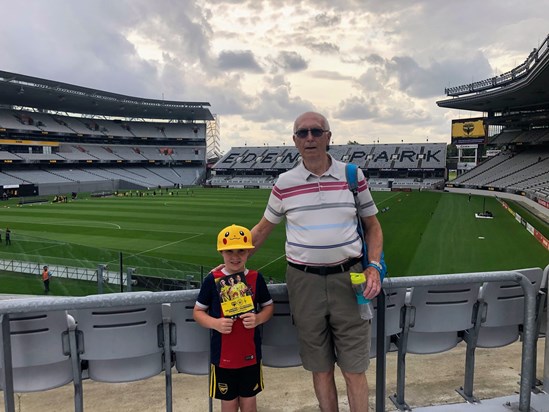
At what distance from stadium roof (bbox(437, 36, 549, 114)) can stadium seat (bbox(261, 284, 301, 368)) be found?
38.2 m

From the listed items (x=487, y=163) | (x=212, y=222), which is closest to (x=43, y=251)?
(x=212, y=222)

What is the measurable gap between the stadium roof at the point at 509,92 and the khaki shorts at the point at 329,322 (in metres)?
38.3

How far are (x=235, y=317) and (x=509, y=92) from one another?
172 ft

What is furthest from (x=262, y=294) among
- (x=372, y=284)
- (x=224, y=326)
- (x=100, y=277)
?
(x=100, y=277)

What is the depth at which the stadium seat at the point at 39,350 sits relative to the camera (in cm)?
264

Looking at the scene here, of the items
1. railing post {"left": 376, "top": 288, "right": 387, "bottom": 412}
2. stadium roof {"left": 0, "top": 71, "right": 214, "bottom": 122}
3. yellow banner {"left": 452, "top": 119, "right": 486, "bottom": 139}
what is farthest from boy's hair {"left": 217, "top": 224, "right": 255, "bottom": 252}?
yellow banner {"left": 452, "top": 119, "right": 486, "bottom": 139}

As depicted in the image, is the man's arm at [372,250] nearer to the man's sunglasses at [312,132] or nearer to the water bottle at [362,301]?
the water bottle at [362,301]

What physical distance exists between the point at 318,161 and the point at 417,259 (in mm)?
16310

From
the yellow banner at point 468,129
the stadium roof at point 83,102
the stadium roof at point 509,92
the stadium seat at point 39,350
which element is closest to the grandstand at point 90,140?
the stadium roof at point 83,102

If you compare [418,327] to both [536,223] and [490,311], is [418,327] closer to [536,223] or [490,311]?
[490,311]

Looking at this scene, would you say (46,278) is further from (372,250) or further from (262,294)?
(372,250)

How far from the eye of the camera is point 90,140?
2911 inches

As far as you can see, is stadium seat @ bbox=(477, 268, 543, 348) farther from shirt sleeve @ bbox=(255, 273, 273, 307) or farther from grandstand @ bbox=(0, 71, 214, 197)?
grandstand @ bbox=(0, 71, 214, 197)

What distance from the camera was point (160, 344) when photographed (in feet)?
9.75
